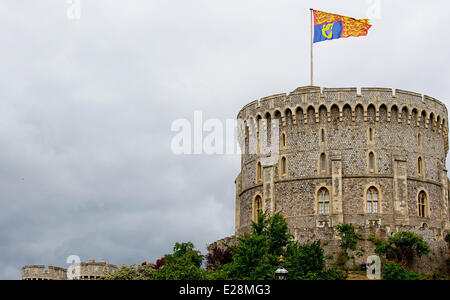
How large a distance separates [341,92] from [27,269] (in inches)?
2079

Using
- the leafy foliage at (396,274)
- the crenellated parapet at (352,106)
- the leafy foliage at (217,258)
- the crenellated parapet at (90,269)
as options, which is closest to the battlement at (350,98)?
the crenellated parapet at (352,106)

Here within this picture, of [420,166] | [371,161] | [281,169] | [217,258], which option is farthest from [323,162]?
[217,258]

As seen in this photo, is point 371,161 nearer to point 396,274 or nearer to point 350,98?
point 350,98

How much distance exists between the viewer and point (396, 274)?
1796 inches

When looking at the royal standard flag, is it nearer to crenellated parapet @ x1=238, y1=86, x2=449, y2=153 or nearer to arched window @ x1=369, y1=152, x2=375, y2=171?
crenellated parapet @ x1=238, y1=86, x2=449, y2=153

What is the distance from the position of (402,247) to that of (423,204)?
10274 mm

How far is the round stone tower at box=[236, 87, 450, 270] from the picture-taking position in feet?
191

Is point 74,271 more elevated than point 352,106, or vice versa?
point 352,106

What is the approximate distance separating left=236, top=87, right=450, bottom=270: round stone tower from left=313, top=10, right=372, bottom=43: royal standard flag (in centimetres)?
476

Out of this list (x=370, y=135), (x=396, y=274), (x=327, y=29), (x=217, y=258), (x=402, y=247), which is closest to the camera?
(x=396, y=274)

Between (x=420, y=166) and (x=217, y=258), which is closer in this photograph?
(x=217, y=258)

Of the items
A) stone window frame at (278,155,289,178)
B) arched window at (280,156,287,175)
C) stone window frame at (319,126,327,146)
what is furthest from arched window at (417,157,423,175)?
arched window at (280,156,287,175)

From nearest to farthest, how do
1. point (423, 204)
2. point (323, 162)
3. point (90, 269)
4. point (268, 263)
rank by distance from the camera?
point (268, 263)
point (323, 162)
point (423, 204)
point (90, 269)
